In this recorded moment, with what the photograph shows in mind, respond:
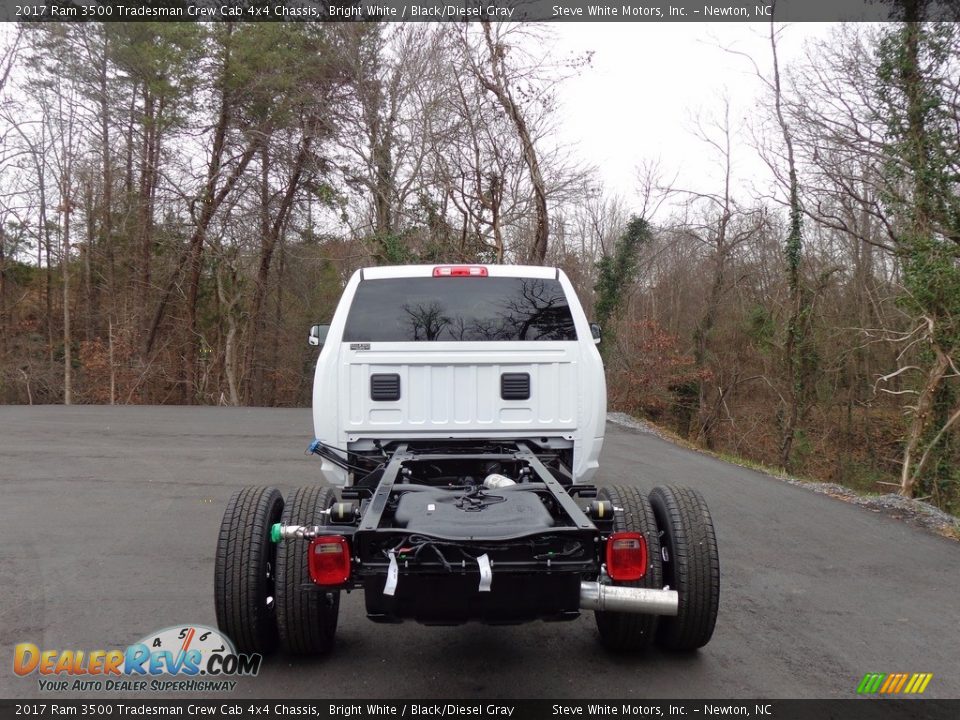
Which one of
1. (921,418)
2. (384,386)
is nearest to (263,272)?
(921,418)

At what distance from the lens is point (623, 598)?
9.98 ft

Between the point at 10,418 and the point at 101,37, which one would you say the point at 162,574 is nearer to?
the point at 10,418

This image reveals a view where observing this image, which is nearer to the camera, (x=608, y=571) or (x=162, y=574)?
(x=608, y=571)

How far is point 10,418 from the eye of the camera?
15430mm

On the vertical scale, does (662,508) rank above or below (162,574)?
above

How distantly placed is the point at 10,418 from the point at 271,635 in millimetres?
14528

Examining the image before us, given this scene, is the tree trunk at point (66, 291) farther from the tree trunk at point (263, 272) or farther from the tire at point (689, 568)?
the tire at point (689, 568)

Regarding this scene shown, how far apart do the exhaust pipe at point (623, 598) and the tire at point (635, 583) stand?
538 millimetres

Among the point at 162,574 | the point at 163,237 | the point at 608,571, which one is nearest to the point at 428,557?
the point at 608,571

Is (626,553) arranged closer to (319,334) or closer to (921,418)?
(319,334)

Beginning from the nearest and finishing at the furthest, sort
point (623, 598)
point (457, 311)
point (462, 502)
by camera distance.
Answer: point (623, 598) < point (462, 502) < point (457, 311)

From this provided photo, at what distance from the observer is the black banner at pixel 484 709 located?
11.0ft

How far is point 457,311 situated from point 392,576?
296cm

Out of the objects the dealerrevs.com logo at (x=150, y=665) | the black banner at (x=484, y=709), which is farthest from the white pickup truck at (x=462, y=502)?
the black banner at (x=484, y=709)
